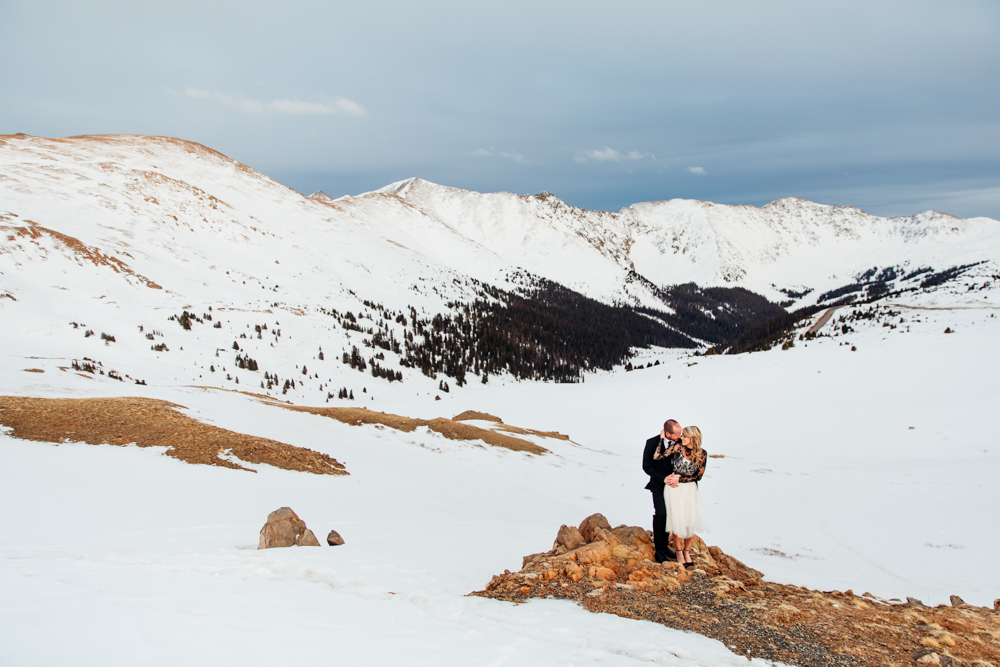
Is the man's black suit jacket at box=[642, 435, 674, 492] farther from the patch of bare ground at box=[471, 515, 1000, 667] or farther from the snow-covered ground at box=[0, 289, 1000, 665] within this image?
the snow-covered ground at box=[0, 289, 1000, 665]

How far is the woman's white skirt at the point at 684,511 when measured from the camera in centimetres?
704

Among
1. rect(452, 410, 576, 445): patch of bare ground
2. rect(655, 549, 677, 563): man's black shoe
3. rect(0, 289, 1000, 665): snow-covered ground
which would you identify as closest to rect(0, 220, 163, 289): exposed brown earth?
rect(0, 289, 1000, 665): snow-covered ground

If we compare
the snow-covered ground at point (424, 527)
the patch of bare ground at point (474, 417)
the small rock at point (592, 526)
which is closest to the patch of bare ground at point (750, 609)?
the small rock at point (592, 526)

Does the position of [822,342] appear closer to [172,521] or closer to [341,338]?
[172,521]

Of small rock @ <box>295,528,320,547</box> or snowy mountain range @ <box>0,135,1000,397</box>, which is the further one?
snowy mountain range @ <box>0,135,1000,397</box>

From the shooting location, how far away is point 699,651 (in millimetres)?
4891

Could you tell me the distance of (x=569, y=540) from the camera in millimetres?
7891

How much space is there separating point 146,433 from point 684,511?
15.6m

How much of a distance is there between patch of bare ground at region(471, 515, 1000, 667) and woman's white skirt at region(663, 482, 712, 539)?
0.55 meters

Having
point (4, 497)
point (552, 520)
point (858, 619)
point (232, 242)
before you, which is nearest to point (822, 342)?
point (552, 520)

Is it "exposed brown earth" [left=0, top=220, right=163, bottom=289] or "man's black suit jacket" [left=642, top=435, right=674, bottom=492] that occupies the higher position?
"exposed brown earth" [left=0, top=220, right=163, bottom=289]

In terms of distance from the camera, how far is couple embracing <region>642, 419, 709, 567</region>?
278 inches

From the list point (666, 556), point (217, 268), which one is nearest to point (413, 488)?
point (666, 556)

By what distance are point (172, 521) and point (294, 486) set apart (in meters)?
3.97
